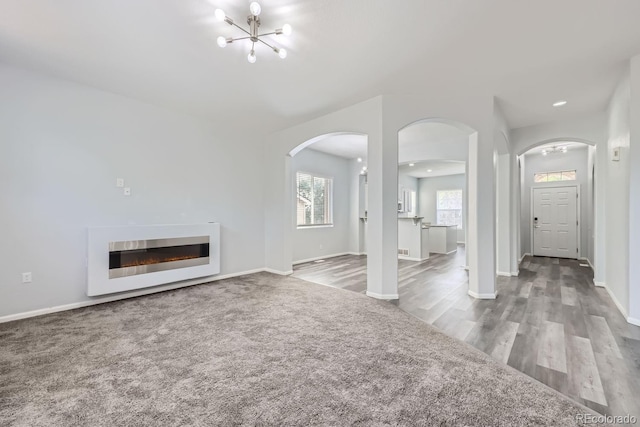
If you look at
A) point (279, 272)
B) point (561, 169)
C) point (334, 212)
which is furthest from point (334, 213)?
point (561, 169)

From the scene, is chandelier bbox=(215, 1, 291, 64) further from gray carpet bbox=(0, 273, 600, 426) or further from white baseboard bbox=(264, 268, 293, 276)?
white baseboard bbox=(264, 268, 293, 276)

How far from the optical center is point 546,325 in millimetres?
2807

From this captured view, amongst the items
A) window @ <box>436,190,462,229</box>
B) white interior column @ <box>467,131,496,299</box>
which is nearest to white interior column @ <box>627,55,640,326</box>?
white interior column @ <box>467,131,496,299</box>

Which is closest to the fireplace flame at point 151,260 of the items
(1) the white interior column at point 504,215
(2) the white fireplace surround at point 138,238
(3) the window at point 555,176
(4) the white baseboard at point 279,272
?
(2) the white fireplace surround at point 138,238

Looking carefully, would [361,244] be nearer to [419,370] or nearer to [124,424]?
[419,370]

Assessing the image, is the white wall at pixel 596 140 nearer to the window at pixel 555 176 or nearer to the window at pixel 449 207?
the window at pixel 555 176

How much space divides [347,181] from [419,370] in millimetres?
6403

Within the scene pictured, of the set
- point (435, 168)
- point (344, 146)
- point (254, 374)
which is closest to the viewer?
point (254, 374)

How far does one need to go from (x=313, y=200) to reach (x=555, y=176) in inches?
265

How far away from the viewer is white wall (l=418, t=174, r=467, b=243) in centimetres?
1117

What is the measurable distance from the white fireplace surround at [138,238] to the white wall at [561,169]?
805 centimetres

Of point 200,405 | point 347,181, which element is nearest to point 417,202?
point 347,181

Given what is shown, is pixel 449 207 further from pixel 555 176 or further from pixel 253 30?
pixel 253 30

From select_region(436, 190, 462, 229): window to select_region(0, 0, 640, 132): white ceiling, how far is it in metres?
7.63
